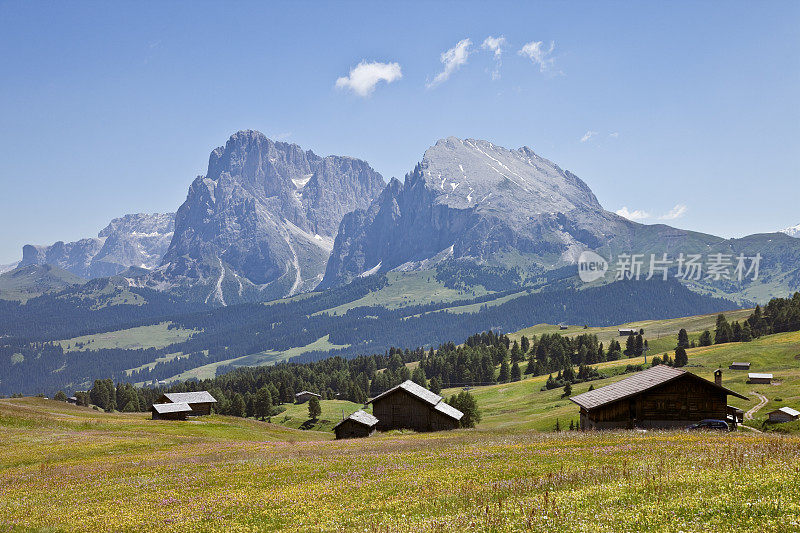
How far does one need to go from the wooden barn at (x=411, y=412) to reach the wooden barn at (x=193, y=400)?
66.6m

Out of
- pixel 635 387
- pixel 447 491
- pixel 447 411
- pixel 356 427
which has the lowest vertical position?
pixel 356 427

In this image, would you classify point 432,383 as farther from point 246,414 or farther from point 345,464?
point 345,464

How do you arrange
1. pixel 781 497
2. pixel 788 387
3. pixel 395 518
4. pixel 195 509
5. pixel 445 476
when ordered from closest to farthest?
pixel 781 497 < pixel 395 518 < pixel 195 509 < pixel 445 476 < pixel 788 387

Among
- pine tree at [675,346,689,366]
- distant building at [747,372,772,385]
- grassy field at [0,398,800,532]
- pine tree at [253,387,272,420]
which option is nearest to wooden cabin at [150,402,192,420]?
pine tree at [253,387,272,420]

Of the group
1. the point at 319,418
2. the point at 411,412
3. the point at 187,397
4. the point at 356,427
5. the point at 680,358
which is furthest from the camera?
the point at 319,418

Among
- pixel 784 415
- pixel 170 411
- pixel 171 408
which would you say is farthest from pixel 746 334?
pixel 170 411

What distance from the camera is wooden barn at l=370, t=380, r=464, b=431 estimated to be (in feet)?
252

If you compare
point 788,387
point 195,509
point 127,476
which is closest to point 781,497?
point 195,509

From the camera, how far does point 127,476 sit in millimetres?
34469

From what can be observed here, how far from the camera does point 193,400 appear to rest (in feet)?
412

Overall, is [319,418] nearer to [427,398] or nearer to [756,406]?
[427,398]

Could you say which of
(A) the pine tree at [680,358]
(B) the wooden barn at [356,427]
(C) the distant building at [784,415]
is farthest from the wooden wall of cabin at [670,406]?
(A) the pine tree at [680,358]

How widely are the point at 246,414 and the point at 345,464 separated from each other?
139 meters

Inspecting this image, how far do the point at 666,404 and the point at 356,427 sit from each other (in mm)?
42690
